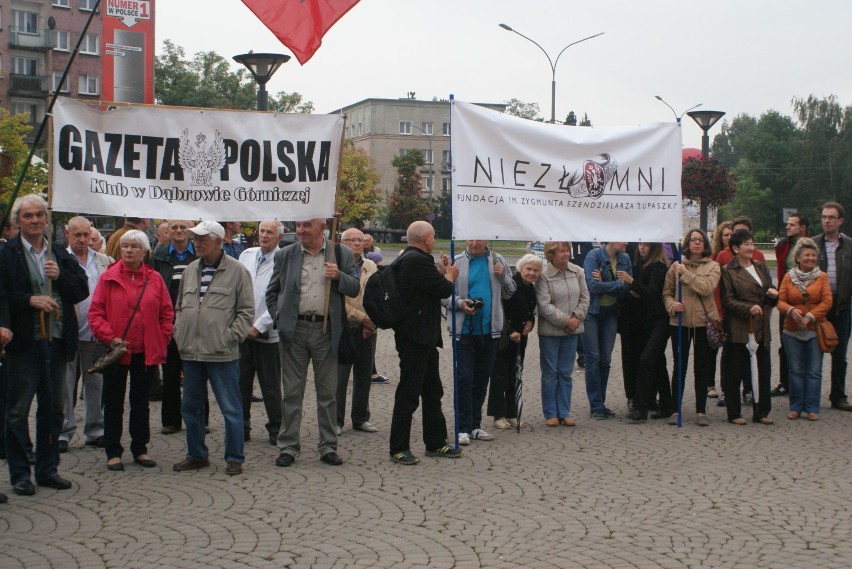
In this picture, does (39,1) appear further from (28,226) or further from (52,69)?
(28,226)

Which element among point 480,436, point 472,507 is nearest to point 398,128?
point 480,436

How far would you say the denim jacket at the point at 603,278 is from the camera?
A: 1088 cm

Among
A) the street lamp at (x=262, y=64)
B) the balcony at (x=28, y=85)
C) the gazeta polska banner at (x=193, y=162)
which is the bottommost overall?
the gazeta polska banner at (x=193, y=162)

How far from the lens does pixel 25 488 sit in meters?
7.34

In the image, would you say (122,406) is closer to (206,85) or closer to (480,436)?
(480,436)

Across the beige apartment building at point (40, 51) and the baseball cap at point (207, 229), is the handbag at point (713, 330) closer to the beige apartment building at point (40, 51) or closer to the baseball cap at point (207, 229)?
the baseball cap at point (207, 229)

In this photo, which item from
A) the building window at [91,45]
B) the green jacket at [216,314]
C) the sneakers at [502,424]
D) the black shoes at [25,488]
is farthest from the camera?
the building window at [91,45]

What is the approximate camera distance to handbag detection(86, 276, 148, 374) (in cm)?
798

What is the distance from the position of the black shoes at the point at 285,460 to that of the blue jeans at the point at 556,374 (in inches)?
120

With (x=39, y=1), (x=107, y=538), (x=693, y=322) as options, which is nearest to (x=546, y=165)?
(x=693, y=322)

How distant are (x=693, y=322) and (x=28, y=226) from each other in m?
6.53

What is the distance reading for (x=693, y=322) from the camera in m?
10.6

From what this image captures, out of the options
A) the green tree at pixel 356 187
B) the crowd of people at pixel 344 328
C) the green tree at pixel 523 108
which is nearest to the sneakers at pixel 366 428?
the crowd of people at pixel 344 328

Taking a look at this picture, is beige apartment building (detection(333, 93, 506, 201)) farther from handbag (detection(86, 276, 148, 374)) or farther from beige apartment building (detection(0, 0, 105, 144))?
handbag (detection(86, 276, 148, 374))
